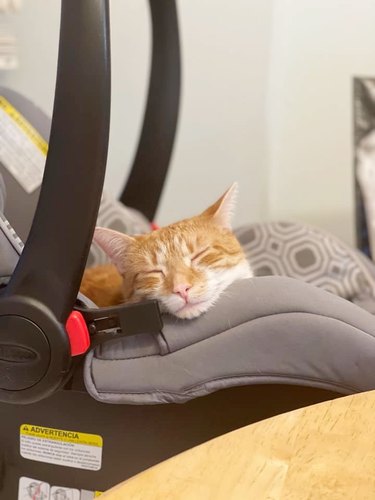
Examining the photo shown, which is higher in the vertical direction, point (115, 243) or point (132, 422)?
point (115, 243)

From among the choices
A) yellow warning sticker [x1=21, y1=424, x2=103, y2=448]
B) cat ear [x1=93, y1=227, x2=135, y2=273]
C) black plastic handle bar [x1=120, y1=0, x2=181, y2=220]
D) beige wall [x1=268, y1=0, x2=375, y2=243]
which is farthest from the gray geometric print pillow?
beige wall [x1=268, y1=0, x2=375, y2=243]

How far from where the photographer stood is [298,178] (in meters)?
2.04

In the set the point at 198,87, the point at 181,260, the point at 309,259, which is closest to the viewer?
the point at 181,260

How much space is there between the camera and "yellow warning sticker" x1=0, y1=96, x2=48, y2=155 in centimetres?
121

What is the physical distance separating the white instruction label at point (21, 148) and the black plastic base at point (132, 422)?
1.46 ft

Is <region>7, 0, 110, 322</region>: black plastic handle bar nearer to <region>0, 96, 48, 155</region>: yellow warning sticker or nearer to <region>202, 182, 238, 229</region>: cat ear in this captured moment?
<region>202, 182, 238, 229</region>: cat ear

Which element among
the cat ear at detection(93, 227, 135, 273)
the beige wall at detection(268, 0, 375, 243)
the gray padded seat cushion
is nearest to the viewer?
the gray padded seat cushion

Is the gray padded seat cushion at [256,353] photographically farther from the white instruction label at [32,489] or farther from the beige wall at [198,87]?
the beige wall at [198,87]

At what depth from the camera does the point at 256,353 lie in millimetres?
773

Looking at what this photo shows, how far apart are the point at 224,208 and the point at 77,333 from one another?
36 centimetres

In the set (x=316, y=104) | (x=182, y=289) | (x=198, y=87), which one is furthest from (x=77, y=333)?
(x=316, y=104)

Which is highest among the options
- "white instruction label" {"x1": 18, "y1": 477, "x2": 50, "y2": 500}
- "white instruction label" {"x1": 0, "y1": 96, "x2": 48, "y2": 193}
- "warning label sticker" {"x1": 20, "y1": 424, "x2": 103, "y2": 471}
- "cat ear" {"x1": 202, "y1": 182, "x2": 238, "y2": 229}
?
"white instruction label" {"x1": 0, "y1": 96, "x2": 48, "y2": 193}

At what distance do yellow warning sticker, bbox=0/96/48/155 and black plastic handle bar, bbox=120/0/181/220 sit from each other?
0.24 meters

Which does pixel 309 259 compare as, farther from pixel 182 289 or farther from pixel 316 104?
pixel 316 104
